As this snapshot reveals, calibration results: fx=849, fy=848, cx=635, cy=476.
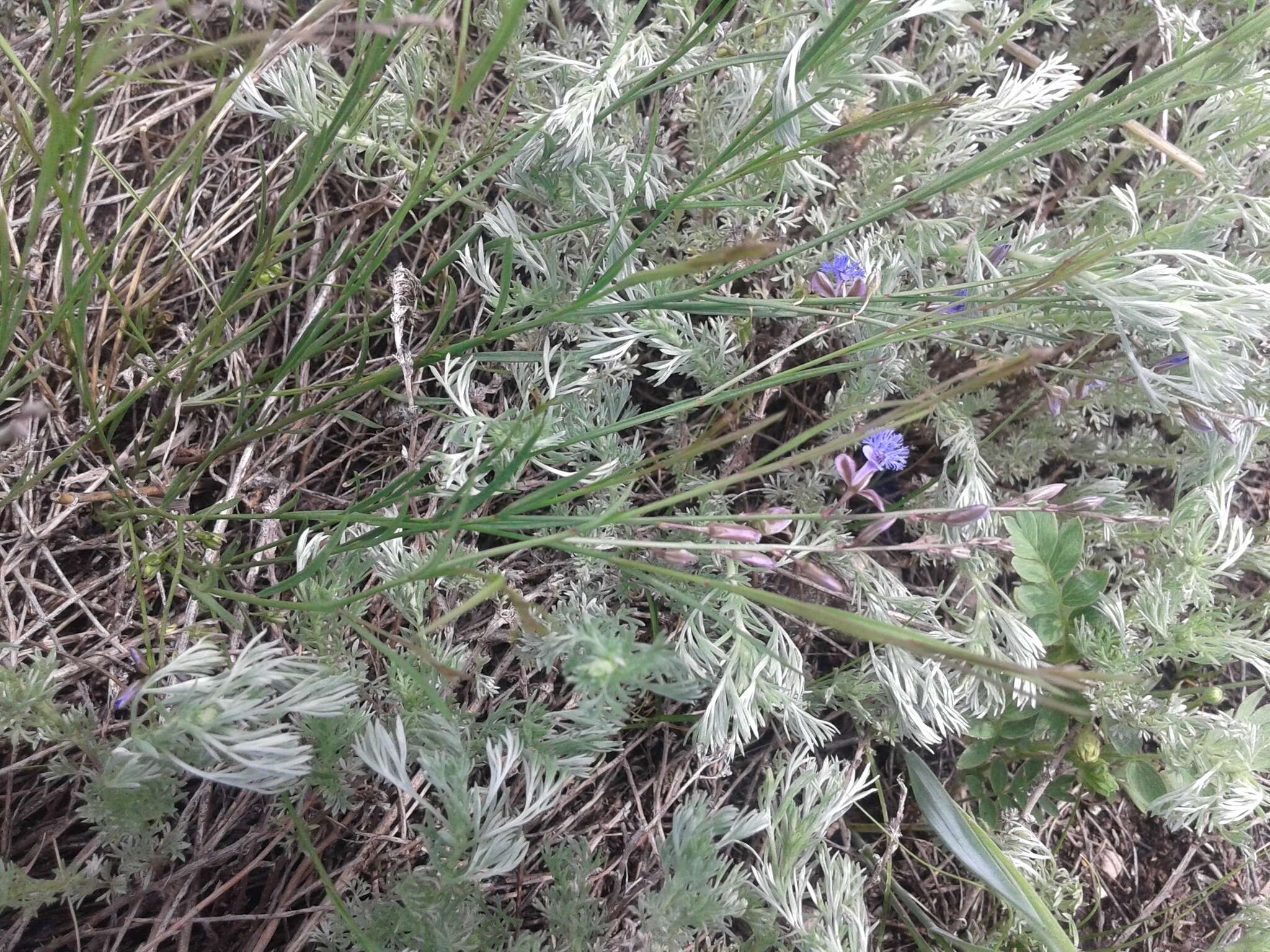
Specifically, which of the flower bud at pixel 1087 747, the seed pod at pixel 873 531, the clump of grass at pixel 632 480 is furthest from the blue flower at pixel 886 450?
the flower bud at pixel 1087 747

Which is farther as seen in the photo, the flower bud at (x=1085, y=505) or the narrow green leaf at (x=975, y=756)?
the narrow green leaf at (x=975, y=756)

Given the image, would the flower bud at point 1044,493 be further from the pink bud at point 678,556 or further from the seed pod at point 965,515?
the pink bud at point 678,556

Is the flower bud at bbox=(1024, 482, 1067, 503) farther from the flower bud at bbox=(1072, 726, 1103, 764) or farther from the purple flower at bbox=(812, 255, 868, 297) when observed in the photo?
the flower bud at bbox=(1072, 726, 1103, 764)

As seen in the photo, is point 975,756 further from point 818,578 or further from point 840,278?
point 840,278

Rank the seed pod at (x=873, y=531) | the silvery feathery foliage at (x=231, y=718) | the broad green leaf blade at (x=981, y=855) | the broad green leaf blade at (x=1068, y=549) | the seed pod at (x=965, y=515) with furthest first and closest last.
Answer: the broad green leaf blade at (x=1068, y=549) → the broad green leaf blade at (x=981, y=855) → the seed pod at (x=965, y=515) → the seed pod at (x=873, y=531) → the silvery feathery foliage at (x=231, y=718)

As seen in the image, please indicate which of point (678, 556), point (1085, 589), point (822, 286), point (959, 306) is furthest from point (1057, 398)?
point (678, 556)

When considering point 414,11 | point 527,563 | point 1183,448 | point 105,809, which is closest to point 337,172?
point 414,11

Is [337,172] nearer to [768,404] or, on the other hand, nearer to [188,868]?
[768,404]
